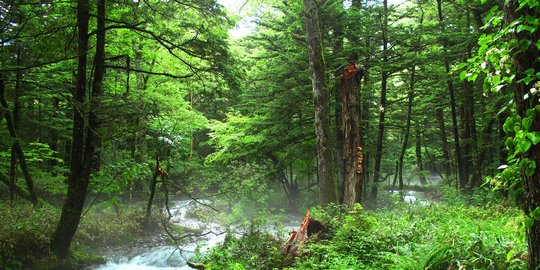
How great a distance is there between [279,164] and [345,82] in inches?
255

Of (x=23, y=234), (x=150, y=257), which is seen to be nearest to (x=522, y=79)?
(x=23, y=234)

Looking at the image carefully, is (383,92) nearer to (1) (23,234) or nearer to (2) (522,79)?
(2) (522,79)

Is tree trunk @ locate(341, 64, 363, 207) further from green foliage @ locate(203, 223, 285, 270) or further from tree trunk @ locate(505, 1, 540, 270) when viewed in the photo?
tree trunk @ locate(505, 1, 540, 270)

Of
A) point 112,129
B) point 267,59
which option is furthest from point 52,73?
point 267,59

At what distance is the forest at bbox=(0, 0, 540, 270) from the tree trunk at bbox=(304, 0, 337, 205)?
0.04 m

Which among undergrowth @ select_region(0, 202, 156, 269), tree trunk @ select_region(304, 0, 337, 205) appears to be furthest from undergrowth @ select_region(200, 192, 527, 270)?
undergrowth @ select_region(0, 202, 156, 269)

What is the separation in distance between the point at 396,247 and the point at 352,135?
5.22 metres

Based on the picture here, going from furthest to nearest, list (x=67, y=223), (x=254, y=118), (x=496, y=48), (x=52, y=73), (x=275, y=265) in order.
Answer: (x=254, y=118) → (x=52, y=73) → (x=67, y=223) → (x=275, y=265) → (x=496, y=48)

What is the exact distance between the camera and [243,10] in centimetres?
1184

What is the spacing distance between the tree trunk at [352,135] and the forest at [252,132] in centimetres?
3

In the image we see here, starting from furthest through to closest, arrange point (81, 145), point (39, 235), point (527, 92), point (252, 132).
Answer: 1. point (252, 132)
2. point (39, 235)
3. point (81, 145)
4. point (527, 92)

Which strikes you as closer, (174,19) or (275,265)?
(275,265)

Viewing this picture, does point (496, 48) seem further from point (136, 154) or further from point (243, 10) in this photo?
point (136, 154)

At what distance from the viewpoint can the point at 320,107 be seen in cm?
941
